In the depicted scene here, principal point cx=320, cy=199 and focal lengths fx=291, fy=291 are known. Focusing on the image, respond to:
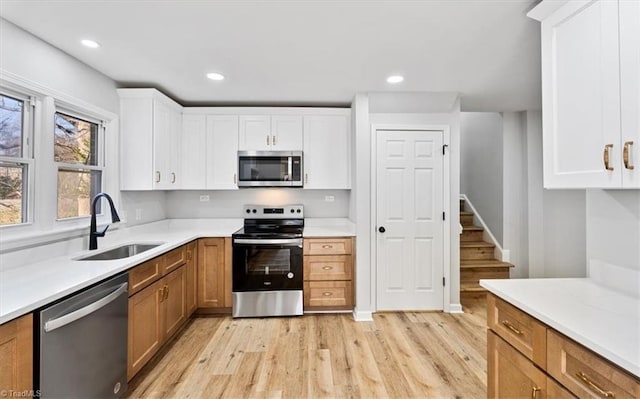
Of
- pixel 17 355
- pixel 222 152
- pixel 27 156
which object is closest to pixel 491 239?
pixel 222 152

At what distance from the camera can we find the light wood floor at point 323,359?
2.00 m

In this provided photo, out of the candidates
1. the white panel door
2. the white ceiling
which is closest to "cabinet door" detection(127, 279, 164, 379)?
the white ceiling

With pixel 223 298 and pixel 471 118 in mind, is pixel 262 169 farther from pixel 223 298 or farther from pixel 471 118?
pixel 471 118

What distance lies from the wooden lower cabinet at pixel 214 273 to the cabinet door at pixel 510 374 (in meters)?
2.49

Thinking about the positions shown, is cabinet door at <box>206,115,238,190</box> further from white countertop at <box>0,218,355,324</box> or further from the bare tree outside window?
the bare tree outside window

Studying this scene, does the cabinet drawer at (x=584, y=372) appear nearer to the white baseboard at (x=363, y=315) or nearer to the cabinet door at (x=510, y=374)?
the cabinet door at (x=510, y=374)

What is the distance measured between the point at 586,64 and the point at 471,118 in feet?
13.3

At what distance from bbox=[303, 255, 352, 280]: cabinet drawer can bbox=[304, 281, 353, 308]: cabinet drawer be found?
65 mm

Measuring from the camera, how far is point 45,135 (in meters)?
2.05

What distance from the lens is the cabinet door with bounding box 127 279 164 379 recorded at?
1957 millimetres

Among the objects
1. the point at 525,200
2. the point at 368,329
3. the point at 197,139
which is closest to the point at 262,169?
the point at 197,139

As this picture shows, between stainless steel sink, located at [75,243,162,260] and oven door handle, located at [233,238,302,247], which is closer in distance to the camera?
stainless steel sink, located at [75,243,162,260]

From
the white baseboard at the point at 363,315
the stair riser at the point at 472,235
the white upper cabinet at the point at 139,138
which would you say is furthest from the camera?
the stair riser at the point at 472,235

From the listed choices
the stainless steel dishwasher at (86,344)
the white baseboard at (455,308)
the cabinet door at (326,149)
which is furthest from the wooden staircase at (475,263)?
the stainless steel dishwasher at (86,344)
